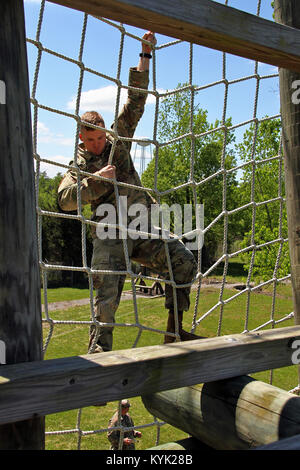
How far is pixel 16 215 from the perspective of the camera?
3.92ft

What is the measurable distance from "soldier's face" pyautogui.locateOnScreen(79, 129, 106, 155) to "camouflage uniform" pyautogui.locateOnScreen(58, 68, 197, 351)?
33 mm

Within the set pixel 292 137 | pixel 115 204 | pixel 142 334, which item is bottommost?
pixel 142 334

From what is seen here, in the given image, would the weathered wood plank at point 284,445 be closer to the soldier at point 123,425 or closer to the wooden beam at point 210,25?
the wooden beam at point 210,25

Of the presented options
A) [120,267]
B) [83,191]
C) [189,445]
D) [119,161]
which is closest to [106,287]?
[120,267]

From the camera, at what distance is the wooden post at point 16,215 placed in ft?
3.84

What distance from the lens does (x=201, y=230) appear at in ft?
8.13

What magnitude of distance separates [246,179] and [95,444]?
632 cm

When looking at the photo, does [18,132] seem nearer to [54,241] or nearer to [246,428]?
[246,428]

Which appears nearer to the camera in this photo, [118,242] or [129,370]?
[129,370]

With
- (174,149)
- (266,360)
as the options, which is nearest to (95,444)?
(266,360)

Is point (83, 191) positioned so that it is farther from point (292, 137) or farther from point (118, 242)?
point (292, 137)

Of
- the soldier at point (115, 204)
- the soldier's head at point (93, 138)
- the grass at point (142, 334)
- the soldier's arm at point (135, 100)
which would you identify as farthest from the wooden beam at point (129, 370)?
the grass at point (142, 334)

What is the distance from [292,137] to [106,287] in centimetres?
108

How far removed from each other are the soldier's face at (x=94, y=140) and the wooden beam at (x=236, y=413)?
1249mm
